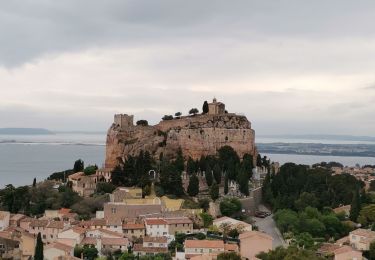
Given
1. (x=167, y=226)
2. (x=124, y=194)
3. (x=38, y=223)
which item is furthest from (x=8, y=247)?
(x=124, y=194)

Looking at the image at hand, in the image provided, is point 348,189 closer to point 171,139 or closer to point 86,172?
point 171,139

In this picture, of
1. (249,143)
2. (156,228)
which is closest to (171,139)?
(249,143)

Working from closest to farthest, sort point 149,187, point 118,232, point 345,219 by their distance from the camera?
point 118,232 → point 345,219 → point 149,187

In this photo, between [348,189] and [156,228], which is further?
[348,189]

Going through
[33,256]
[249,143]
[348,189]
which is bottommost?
[33,256]

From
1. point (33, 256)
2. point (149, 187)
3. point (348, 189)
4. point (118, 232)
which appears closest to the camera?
point (33, 256)

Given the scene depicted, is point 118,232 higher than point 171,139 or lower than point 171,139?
lower

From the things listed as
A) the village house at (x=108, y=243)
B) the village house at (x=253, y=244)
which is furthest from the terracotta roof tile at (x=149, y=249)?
the village house at (x=253, y=244)

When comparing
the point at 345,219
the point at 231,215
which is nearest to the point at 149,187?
the point at 231,215

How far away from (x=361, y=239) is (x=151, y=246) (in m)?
9.69

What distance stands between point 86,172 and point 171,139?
622 cm

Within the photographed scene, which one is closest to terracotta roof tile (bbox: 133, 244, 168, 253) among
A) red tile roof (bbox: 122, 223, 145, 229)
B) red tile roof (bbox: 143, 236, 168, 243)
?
red tile roof (bbox: 143, 236, 168, 243)

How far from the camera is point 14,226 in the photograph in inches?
1205

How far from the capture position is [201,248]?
26141 millimetres
